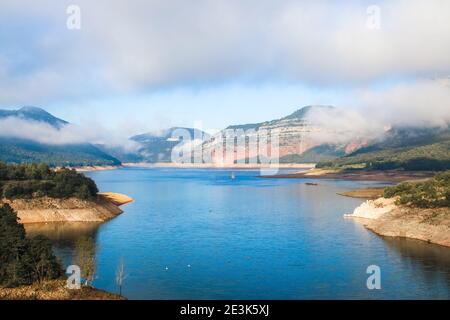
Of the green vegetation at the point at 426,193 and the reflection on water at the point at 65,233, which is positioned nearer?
the reflection on water at the point at 65,233

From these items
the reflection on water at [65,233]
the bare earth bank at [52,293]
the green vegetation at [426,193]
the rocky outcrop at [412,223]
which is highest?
the green vegetation at [426,193]

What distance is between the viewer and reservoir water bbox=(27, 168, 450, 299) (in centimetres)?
5412

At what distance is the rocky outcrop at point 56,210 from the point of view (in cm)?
10612

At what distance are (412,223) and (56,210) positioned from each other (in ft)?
258

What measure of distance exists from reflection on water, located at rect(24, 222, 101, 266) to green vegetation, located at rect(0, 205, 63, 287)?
930 cm

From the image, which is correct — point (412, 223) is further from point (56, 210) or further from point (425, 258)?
point (56, 210)

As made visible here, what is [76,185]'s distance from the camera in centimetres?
11919

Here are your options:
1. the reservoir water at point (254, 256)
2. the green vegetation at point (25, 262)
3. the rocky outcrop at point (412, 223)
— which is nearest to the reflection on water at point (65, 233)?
the reservoir water at point (254, 256)

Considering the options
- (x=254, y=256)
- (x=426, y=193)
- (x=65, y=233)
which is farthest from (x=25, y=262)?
(x=426, y=193)

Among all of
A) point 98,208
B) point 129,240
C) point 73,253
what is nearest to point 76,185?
point 98,208

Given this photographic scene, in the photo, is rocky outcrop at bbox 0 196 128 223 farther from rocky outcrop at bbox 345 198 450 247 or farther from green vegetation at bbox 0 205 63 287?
rocky outcrop at bbox 345 198 450 247

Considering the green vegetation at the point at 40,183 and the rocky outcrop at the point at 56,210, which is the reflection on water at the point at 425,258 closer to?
the rocky outcrop at the point at 56,210

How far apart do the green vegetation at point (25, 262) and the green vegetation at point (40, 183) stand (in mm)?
54284
